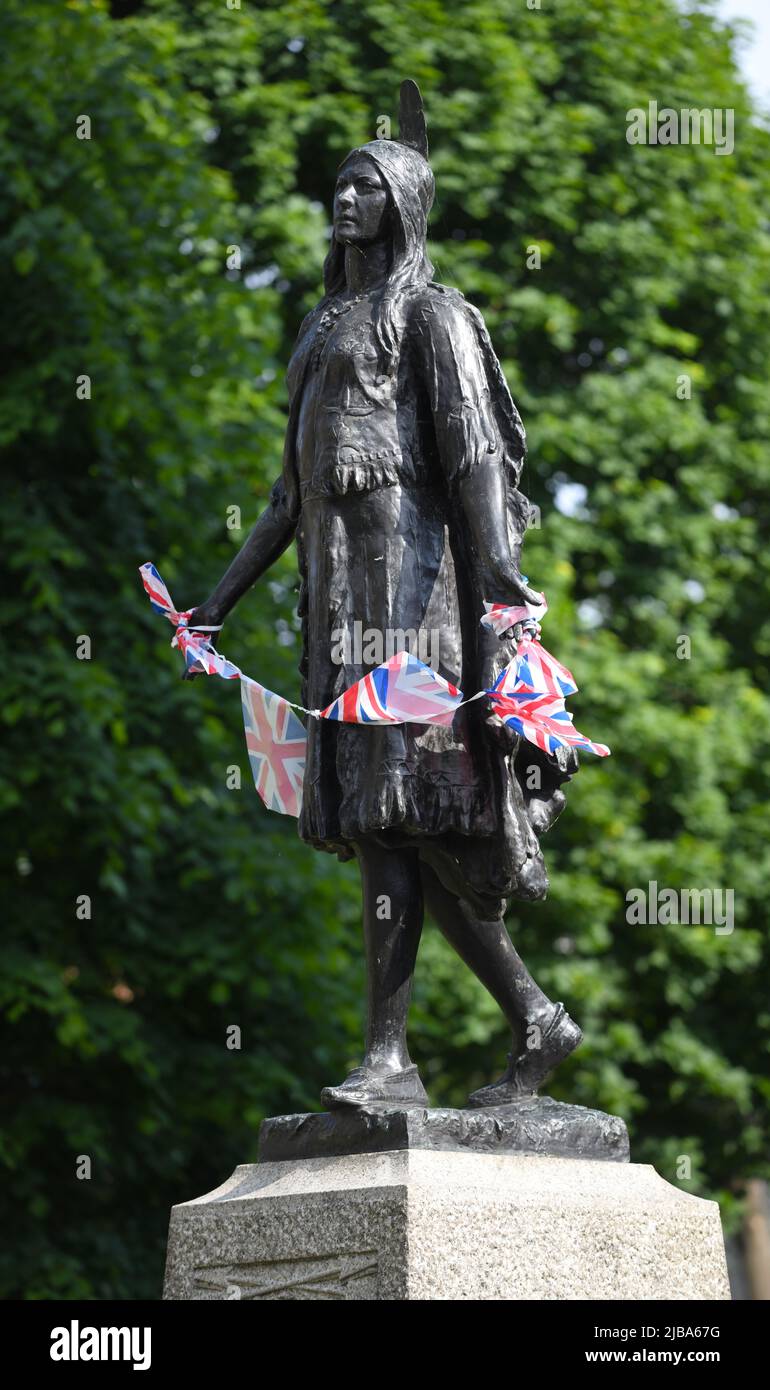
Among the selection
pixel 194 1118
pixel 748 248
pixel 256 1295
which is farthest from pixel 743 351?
pixel 256 1295

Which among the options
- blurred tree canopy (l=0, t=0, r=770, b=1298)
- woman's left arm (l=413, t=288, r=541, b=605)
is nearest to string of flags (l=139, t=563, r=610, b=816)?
woman's left arm (l=413, t=288, r=541, b=605)

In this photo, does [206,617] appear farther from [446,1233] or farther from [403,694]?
[446,1233]

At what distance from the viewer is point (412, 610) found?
5.90 meters

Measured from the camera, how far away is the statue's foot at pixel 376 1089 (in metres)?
5.56

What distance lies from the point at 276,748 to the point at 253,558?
608 millimetres

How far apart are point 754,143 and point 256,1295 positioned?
53.3 ft

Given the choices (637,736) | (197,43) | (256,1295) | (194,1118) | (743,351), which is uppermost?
(197,43)

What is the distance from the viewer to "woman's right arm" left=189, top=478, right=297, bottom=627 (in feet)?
21.1

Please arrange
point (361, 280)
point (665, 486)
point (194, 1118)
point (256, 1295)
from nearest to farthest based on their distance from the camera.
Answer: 1. point (256, 1295)
2. point (361, 280)
3. point (194, 1118)
4. point (665, 486)

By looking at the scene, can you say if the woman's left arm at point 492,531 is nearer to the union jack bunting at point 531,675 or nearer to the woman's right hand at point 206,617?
the union jack bunting at point 531,675

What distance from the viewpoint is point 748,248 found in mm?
18609

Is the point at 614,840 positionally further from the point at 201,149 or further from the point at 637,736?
the point at 201,149

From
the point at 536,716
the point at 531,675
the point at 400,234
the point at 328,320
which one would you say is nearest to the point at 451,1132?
the point at 536,716

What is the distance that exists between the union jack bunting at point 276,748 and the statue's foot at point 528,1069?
41.9 inches
